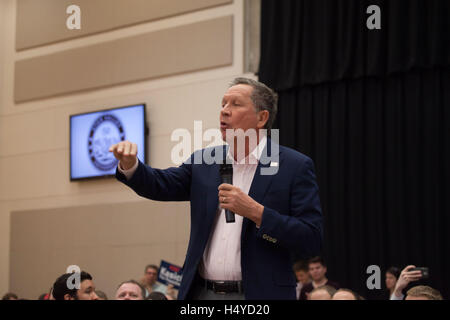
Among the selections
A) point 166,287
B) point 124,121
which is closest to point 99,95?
point 124,121

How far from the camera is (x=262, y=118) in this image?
272cm

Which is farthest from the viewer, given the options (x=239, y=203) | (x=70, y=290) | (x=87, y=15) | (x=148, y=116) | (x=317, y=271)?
(x=87, y=15)

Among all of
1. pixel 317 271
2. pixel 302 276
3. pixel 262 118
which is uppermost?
pixel 262 118

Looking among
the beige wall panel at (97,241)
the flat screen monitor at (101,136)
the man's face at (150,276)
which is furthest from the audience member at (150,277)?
Result: the flat screen monitor at (101,136)

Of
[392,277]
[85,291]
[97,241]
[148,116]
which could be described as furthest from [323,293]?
[97,241]

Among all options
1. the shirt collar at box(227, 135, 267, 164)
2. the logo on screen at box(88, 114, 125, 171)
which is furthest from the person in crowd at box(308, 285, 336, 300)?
the logo on screen at box(88, 114, 125, 171)

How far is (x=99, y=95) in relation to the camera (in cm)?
998

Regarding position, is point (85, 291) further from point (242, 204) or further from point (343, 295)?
point (242, 204)

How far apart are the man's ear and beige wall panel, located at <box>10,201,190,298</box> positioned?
6.18m

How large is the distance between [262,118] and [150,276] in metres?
6.00

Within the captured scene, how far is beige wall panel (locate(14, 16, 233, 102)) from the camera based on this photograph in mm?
8977

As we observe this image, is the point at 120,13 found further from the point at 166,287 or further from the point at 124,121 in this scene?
the point at 166,287

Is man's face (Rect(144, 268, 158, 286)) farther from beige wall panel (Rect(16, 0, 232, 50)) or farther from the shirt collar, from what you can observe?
the shirt collar

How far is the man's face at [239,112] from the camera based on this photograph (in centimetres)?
262
